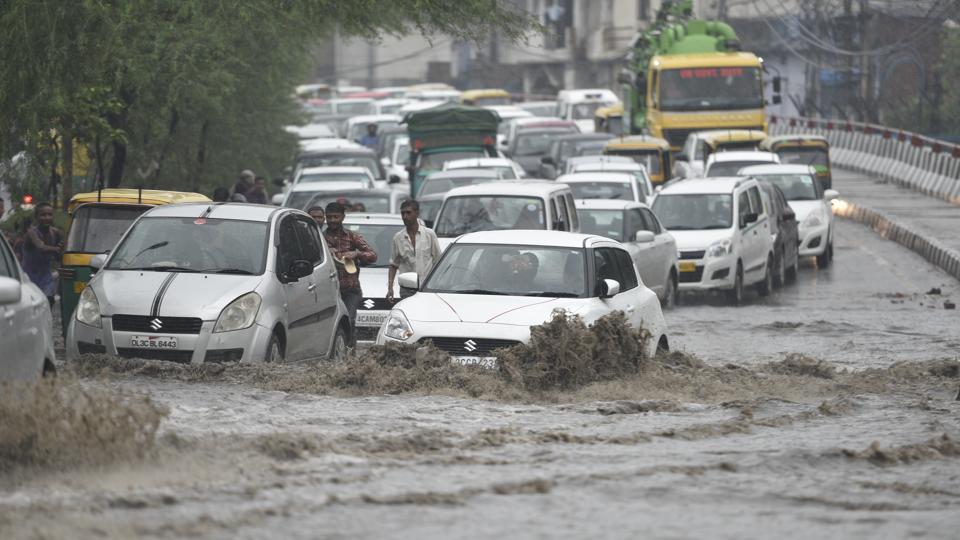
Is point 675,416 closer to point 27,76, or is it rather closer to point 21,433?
point 21,433

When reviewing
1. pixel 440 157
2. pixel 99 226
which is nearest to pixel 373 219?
pixel 99 226

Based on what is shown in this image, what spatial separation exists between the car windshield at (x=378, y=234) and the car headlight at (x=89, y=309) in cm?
588

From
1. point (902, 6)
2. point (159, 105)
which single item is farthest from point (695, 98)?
point (159, 105)

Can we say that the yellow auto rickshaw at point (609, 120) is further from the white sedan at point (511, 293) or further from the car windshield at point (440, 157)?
the white sedan at point (511, 293)

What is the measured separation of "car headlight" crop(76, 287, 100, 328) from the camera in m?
13.3

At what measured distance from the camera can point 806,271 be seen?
1158 inches

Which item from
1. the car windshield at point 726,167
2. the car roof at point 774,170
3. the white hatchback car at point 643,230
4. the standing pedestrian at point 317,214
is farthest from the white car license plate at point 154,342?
the car windshield at point 726,167

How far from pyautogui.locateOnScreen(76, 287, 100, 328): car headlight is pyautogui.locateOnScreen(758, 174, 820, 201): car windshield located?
758 inches

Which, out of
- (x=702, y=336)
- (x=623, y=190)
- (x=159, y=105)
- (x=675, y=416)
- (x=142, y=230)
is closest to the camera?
(x=675, y=416)

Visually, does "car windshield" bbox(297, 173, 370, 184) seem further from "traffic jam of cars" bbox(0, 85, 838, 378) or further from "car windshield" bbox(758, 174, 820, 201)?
"car windshield" bbox(758, 174, 820, 201)

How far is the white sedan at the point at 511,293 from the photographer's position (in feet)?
41.7

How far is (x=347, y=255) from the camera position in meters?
16.3

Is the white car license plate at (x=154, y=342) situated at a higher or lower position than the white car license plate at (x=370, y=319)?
higher

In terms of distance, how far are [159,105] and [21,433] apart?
1683 centimetres
